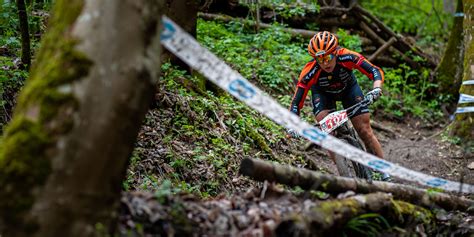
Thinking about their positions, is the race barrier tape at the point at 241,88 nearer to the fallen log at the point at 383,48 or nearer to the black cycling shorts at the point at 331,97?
the black cycling shorts at the point at 331,97

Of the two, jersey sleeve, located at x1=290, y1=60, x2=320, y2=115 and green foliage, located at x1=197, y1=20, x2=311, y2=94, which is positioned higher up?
jersey sleeve, located at x1=290, y1=60, x2=320, y2=115

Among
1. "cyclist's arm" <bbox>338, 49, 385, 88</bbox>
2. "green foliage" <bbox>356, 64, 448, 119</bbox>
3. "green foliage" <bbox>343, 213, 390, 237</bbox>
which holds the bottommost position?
"green foliage" <bbox>356, 64, 448, 119</bbox>

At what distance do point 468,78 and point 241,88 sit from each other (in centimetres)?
714

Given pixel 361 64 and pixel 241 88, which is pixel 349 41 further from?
pixel 241 88

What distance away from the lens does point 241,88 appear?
12.6ft

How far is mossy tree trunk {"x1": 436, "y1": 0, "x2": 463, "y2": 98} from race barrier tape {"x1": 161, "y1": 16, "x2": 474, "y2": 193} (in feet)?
28.4

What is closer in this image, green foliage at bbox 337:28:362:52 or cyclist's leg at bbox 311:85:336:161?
cyclist's leg at bbox 311:85:336:161

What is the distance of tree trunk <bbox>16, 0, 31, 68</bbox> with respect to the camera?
5902 mm

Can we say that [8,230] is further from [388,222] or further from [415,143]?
[415,143]

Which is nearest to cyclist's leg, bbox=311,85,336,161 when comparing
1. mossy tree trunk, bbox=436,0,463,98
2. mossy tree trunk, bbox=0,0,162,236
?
mossy tree trunk, bbox=0,0,162,236

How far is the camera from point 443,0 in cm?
1872

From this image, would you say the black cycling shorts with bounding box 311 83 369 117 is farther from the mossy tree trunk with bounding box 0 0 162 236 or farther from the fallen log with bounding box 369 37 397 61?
the fallen log with bounding box 369 37 397 61

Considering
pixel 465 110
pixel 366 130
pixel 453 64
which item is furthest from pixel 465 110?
pixel 366 130

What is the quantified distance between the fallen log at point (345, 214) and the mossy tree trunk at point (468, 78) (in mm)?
5623
